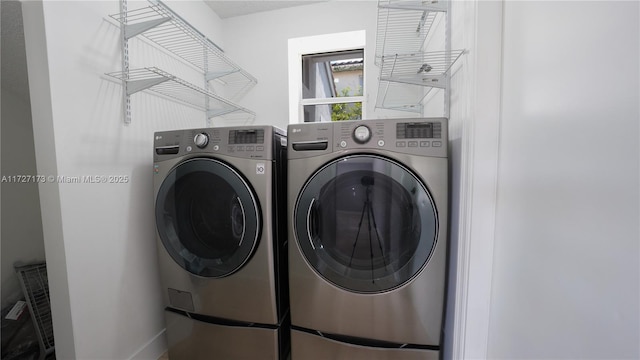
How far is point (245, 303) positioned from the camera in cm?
106

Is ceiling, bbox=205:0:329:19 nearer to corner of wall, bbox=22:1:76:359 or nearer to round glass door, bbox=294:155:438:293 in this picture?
corner of wall, bbox=22:1:76:359

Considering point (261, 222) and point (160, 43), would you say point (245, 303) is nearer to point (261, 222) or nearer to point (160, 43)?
point (261, 222)

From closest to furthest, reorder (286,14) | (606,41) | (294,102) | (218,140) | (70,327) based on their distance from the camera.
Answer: (606,41), (70,327), (218,140), (286,14), (294,102)

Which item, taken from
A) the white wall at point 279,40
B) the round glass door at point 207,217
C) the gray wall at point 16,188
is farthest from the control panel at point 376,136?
the gray wall at point 16,188

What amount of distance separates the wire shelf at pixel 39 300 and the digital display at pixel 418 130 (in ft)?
6.81

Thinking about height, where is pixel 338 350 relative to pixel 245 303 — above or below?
below

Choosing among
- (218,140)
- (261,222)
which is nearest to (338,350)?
(261,222)

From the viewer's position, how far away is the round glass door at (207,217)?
1016 millimetres

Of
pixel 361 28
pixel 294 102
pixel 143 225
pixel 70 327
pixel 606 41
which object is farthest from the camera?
pixel 294 102

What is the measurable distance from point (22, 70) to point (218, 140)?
1277mm

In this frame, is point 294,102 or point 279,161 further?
point 294,102

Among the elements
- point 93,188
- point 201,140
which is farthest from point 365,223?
point 93,188

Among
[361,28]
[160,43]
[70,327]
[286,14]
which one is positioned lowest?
[70,327]

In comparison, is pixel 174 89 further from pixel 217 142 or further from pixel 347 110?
pixel 347 110
